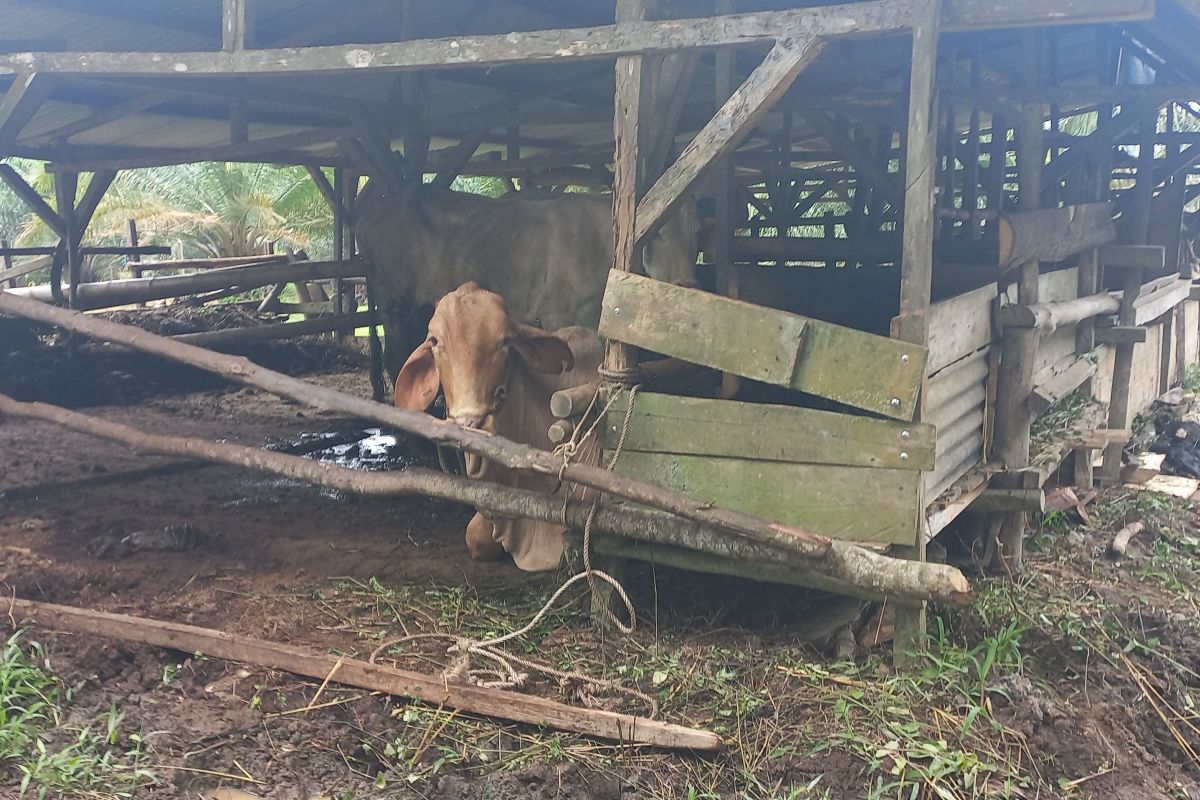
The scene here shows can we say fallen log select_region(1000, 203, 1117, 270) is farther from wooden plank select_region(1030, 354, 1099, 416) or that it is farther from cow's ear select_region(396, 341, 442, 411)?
cow's ear select_region(396, 341, 442, 411)

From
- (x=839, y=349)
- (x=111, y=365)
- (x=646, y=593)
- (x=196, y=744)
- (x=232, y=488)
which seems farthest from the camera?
(x=111, y=365)

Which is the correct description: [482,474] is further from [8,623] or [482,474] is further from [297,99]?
[297,99]

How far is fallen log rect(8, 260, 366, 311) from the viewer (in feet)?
27.0

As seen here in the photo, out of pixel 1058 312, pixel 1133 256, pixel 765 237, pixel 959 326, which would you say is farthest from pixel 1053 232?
pixel 1133 256

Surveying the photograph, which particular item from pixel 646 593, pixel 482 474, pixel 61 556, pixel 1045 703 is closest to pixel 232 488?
pixel 61 556

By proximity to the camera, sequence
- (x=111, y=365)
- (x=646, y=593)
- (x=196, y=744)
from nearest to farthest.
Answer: (x=196, y=744), (x=646, y=593), (x=111, y=365)

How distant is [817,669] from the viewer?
13.3 feet

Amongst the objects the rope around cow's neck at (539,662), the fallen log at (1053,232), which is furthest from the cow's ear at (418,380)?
the fallen log at (1053,232)

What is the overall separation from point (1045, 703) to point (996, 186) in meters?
4.43

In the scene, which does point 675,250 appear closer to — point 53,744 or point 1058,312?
point 1058,312

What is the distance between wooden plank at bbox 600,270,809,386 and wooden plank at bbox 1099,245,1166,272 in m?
4.54

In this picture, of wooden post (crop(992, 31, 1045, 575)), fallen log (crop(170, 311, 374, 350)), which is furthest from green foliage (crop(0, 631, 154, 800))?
fallen log (crop(170, 311, 374, 350))

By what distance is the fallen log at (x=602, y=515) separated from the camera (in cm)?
369

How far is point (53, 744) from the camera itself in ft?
12.0
